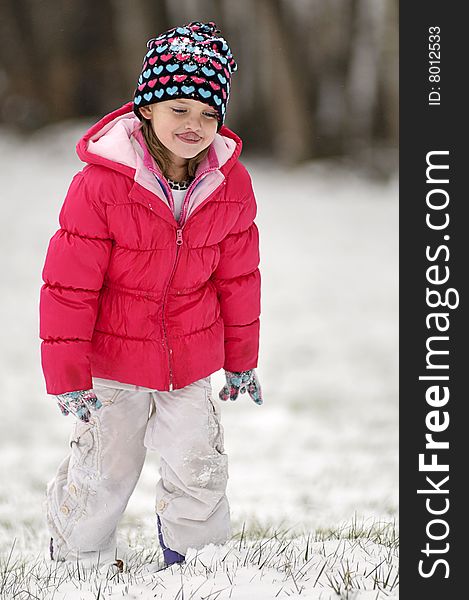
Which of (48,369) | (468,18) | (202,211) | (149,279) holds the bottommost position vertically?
(48,369)

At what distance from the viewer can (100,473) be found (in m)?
3.17

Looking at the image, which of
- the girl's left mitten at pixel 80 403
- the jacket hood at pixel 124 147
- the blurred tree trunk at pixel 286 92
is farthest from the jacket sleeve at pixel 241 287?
the blurred tree trunk at pixel 286 92

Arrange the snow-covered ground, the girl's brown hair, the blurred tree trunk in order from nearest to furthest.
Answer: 1. the girl's brown hair
2. the snow-covered ground
3. the blurred tree trunk

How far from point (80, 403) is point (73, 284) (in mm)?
403

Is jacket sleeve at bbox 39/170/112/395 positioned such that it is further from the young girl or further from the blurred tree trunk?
the blurred tree trunk

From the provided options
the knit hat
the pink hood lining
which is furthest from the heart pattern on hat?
the pink hood lining

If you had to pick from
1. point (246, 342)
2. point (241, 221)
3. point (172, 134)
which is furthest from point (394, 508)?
point (172, 134)

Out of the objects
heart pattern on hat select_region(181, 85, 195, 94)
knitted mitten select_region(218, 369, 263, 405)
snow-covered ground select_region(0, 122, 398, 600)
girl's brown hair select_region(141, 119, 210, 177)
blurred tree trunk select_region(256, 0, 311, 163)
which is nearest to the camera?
heart pattern on hat select_region(181, 85, 195, 94)

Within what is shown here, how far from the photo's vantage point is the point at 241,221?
10.4ft

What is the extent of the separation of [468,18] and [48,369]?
1803 millimetres

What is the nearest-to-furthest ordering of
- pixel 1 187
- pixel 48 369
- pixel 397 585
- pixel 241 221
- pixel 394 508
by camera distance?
pixel 397 585 → pixel 48 369 → pixel 241 221 → pixel 394 508 → pixel 1 187

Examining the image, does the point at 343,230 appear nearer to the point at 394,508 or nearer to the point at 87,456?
the point at 394,508

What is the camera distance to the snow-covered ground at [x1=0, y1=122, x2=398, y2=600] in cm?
492

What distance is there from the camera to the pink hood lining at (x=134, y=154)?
2920mm
